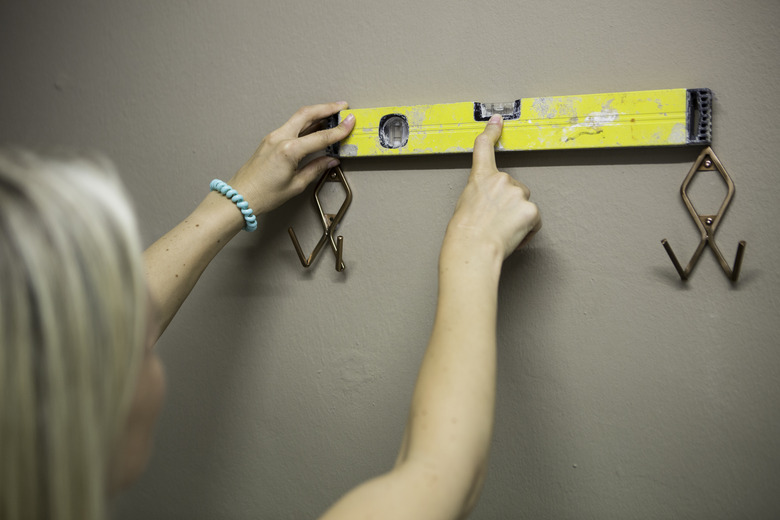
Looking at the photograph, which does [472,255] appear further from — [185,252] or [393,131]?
[185,252]

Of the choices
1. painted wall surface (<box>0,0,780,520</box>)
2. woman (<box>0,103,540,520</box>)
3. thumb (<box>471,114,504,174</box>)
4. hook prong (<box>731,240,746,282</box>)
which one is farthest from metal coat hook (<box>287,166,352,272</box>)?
hook prong (<box>731,240,746,282</box>)

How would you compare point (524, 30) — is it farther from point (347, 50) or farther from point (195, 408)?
point (195, 408)

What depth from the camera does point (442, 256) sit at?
2.32 ft

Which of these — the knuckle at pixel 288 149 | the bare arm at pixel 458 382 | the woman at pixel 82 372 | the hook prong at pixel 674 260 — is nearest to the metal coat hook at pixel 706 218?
the hook prong at pixel 674 260

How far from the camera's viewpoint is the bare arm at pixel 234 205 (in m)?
0.83

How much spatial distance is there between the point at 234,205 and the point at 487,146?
1.29 ft

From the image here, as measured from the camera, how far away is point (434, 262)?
0.89 meters

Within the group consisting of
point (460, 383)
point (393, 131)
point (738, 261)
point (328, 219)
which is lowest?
point (460, 383)

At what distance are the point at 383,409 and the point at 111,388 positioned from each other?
58 centimetres

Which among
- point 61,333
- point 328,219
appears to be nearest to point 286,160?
point 328,219

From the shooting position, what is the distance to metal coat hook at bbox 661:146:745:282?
75 cm

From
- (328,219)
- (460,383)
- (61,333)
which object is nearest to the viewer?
(61,333)

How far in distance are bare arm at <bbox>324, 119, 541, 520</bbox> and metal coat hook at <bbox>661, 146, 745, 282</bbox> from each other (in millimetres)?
214

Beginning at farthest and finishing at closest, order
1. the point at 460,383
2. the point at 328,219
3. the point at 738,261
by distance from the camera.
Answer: the point at 328,219, the point at 738,261, the point at 460,383
